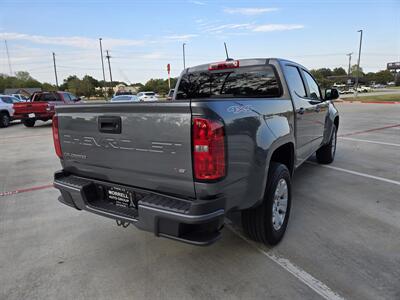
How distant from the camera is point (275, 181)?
9.77 ft

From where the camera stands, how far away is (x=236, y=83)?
406cm

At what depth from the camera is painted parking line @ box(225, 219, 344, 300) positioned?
242cm

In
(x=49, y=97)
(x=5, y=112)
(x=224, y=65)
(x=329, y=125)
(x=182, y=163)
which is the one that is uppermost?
(x=224, y=65)

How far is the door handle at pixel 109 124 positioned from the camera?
2.56m

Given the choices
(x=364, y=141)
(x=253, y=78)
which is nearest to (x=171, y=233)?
(x=253, y=78)

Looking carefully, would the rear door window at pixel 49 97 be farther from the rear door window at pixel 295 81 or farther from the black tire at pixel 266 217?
the black tire at pixel 266 217

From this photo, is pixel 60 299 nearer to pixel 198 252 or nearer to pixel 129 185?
pixel 129 185

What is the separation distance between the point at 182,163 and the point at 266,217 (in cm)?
115

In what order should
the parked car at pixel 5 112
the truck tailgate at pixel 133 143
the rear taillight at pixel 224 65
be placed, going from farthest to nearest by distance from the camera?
1. the parked car at pixel 5 112
2. the rear taillight at pixel 224 65
3. the truck tailgate at pixel 133 143

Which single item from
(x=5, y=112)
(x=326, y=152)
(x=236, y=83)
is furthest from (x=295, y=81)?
(x=5, y=112)

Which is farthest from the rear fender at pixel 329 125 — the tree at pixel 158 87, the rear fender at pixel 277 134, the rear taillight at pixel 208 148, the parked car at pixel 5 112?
the tree at pixel 158 87

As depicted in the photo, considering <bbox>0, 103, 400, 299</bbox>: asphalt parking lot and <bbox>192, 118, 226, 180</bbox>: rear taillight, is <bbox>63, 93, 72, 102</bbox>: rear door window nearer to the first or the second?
<bbox>0, 103, 400, 299</bbox>: asphalt parking lot

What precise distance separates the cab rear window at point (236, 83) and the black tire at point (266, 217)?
118cm

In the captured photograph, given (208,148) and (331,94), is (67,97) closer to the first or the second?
(331,94)
